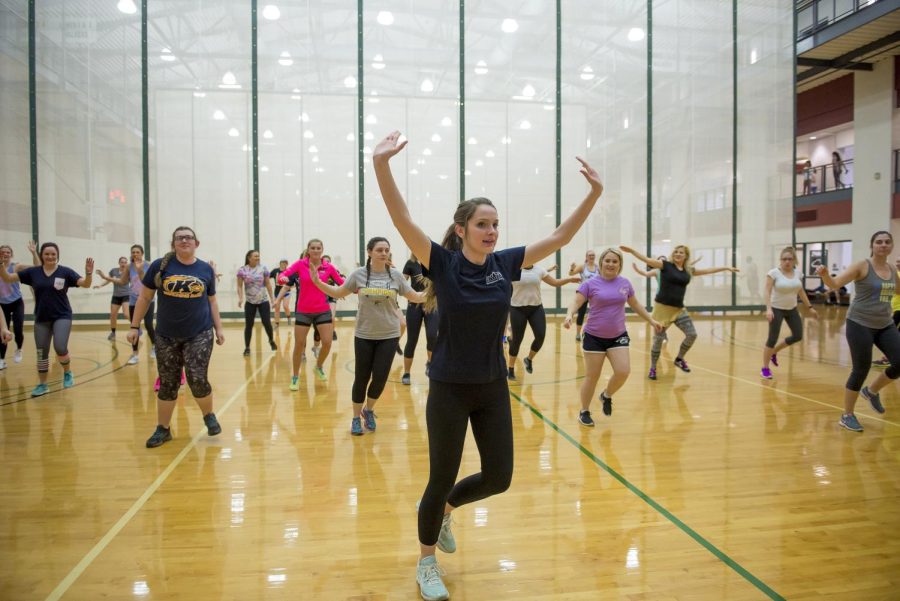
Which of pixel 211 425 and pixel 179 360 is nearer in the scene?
pixel 179 360

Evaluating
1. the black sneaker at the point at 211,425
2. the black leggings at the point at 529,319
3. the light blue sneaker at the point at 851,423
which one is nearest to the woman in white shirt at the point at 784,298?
the light blue sneaker at the point at 851,423

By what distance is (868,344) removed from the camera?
199 inches

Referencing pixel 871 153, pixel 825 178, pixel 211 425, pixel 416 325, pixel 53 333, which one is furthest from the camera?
pixel 825 178

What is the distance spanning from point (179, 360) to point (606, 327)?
→ 3.98m

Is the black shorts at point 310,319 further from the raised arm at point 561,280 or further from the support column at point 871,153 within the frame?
the support column at point 871,153

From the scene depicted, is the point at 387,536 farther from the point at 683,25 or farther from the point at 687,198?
the point at 683,25

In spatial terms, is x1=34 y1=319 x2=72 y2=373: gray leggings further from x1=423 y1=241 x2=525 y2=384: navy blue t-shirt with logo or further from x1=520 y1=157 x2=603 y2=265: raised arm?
x1=520 y1=157 x2=603 y2=265: raised arm

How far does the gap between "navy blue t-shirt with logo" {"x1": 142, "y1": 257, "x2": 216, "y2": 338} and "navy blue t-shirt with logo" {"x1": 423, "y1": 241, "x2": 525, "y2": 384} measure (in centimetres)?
308

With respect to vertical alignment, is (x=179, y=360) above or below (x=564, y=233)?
below

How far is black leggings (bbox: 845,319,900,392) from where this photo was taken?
5.07 meters

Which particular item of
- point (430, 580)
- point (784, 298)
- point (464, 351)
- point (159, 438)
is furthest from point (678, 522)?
point (784, 298)

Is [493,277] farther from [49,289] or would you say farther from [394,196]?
[49,289]

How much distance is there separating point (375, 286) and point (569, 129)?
43.0ft

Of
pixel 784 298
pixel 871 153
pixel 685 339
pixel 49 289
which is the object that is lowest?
pixel 685 339
